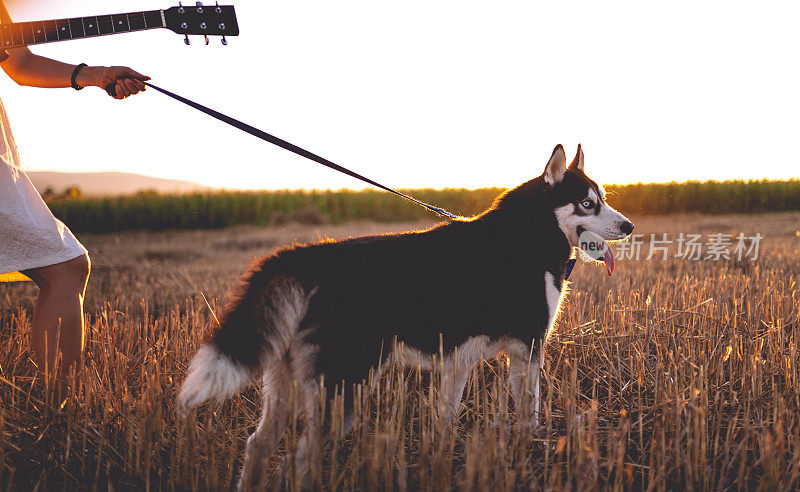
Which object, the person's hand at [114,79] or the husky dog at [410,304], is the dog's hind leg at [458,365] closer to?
the husky dog at [410,304]

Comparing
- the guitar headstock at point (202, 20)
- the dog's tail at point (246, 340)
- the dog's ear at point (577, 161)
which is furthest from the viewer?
the guitar headstock at point (202, 20)

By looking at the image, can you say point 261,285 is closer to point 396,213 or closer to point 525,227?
point 525,227

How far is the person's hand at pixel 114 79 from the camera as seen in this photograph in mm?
2783

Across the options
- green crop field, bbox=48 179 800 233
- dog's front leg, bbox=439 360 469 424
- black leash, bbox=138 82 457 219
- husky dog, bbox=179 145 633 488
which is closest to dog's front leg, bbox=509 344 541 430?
husky dog, bbox=179 145 633 488

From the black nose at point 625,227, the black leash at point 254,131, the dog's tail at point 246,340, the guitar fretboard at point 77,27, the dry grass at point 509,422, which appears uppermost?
the guitar fretboard at point 77,27

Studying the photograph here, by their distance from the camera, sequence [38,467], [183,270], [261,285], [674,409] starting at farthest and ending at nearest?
[183,270] → [674,409] → [38,467] → [261,285]

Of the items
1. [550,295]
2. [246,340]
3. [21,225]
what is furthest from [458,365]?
[21,225]

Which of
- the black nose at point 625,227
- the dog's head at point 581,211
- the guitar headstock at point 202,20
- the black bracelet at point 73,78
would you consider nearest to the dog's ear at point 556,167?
the dog's head at point 581,211

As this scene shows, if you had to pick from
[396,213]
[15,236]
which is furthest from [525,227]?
[396,213]

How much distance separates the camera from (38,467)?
97.1 inches

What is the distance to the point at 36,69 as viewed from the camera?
2805 mm

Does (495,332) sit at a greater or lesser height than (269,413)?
greater

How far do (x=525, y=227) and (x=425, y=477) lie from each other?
1.49 metres

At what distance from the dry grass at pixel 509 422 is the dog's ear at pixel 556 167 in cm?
108
